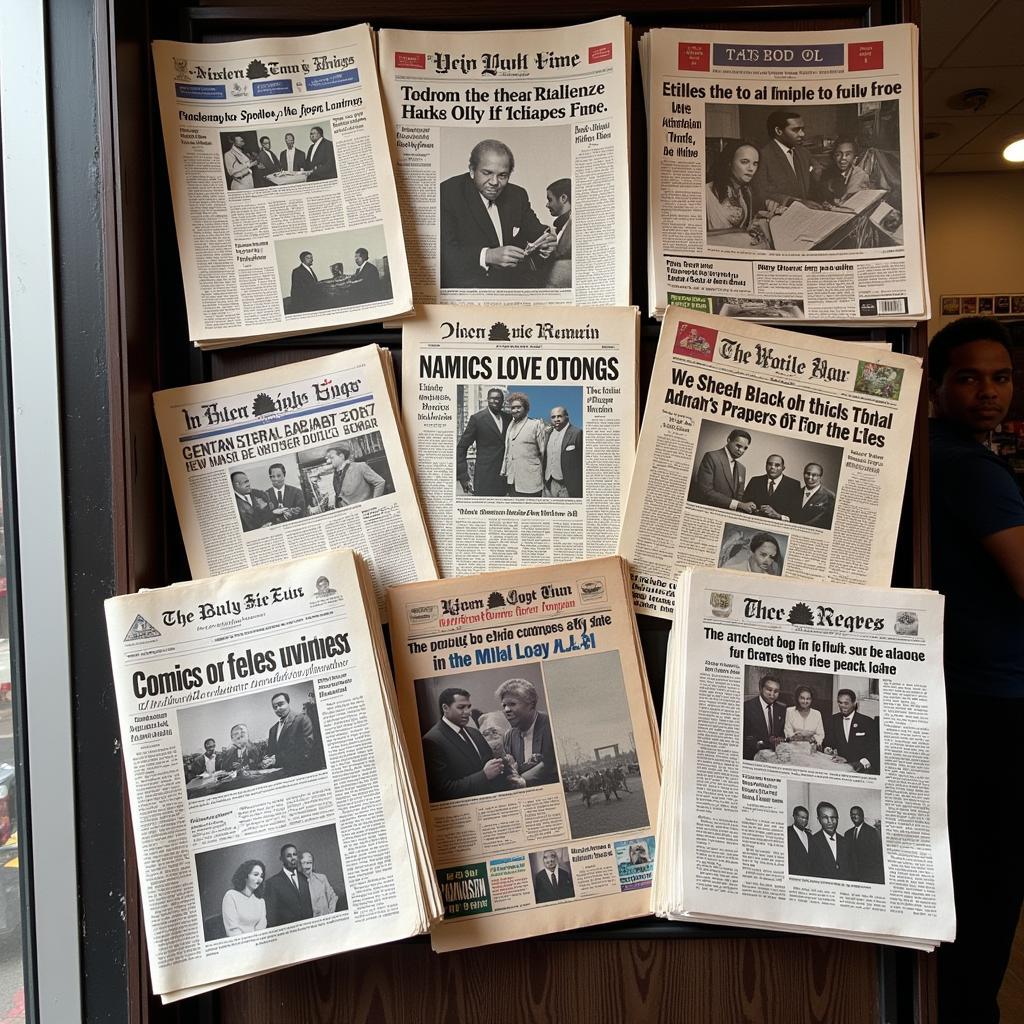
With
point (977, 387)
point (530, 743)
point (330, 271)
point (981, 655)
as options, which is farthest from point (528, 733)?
point (977, 387)

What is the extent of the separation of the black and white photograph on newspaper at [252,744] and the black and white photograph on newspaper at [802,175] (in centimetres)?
60

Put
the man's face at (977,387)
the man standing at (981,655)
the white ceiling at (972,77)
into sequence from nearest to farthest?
the man standing at (981,655), the man's face at (977,387), the white ceiling at (972,77)

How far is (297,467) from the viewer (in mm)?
862

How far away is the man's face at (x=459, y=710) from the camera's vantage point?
85 cm

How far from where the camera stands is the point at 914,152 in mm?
862

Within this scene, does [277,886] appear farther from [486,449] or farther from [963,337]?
[963,337]

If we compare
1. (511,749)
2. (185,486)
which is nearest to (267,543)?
(185,486)

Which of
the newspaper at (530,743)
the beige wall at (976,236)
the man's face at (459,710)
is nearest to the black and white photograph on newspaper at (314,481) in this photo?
the newspaper at (530,743)

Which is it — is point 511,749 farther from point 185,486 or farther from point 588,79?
point 588,79

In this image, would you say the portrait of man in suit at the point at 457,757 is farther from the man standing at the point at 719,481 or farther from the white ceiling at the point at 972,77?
the white ceiling at the point at 972,77

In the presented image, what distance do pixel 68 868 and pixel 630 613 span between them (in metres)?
0.64

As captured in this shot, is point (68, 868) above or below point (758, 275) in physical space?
below

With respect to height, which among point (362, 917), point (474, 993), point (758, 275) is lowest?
point (474, 993)

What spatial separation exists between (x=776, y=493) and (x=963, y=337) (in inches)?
44.0
